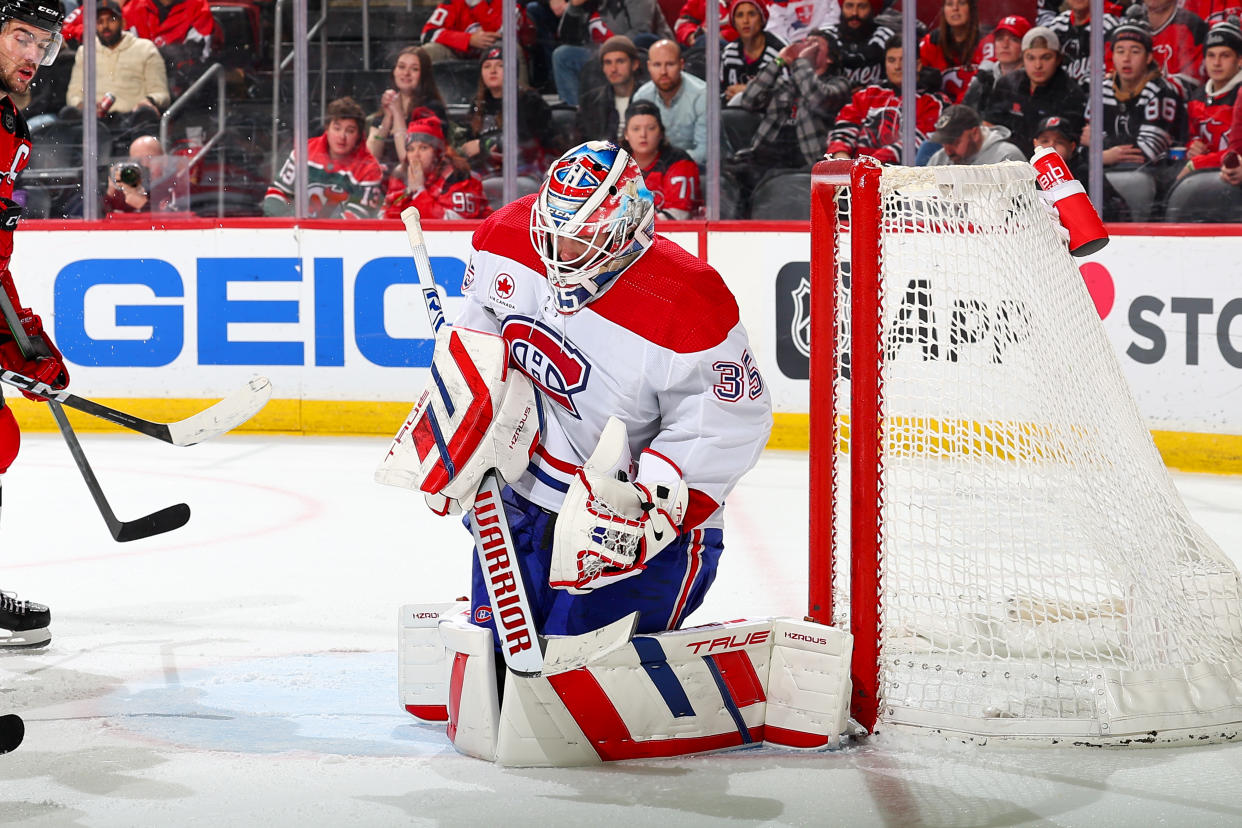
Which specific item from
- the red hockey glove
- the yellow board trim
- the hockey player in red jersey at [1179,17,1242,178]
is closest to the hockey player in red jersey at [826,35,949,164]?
the hockey player in red jersey at [1179,17,1242,178]

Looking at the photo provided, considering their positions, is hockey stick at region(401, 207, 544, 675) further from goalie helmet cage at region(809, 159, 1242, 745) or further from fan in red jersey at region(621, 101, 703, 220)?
fan in red jersey at region(621, 101, 703, 220)

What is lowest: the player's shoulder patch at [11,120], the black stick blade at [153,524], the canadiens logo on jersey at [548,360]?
the black stick blade at [153,524]

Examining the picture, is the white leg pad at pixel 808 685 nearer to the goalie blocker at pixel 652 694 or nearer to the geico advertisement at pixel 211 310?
the goalie blocker at pixel 652 694

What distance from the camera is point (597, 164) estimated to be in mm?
2164

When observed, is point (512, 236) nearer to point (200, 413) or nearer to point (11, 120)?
point (200, 413)

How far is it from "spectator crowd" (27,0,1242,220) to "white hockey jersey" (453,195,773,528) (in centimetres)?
377

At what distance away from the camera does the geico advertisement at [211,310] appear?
608cm

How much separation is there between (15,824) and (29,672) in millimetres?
886

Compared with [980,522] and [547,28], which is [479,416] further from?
[547,28]

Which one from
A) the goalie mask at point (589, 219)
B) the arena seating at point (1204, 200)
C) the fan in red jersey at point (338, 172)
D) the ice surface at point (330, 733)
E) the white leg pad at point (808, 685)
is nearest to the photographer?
the ice surface at point (330, 733)

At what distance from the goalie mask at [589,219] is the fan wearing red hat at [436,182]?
13.6ft

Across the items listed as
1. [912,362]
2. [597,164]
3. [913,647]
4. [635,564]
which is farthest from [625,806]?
[912,362]

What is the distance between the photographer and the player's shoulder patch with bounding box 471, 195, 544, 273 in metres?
2.35

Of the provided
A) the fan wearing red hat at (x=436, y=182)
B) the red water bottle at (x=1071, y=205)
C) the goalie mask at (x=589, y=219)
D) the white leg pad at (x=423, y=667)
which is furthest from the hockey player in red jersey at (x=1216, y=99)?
the white leg pad at (x=423, y=667)
